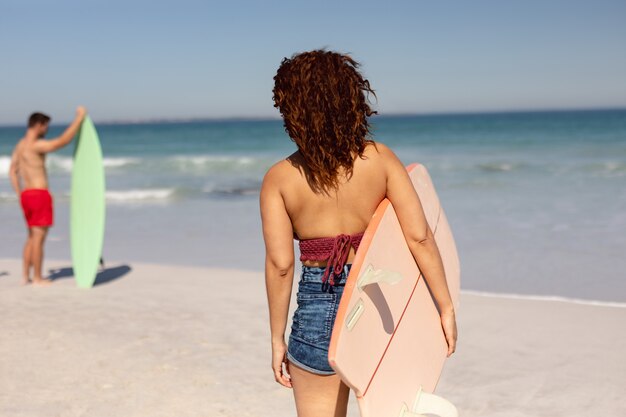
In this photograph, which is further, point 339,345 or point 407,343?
point 407,343

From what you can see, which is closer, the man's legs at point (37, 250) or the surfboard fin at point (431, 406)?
the surfboard fin at point (431, 406)

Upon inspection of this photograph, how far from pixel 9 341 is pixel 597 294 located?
3939 mm

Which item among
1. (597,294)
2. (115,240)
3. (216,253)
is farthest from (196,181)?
(597,294)

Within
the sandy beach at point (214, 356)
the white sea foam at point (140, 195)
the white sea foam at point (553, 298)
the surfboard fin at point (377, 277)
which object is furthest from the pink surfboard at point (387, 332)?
the white sea foam at point (140, 195)

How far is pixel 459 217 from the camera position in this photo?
9.46 meters

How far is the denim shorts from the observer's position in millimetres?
1845

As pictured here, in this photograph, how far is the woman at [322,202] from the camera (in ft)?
5.67

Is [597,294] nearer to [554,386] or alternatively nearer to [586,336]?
[586,336]

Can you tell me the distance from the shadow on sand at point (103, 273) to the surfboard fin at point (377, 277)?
4.60 meters

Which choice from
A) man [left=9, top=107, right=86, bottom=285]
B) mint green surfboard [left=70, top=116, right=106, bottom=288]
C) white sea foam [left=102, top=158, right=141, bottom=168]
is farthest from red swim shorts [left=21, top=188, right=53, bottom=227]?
white sea foam [left=102, top=158, right=141, bottom=168]

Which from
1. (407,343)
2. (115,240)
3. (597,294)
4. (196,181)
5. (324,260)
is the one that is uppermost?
(324,260)

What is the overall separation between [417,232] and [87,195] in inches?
185

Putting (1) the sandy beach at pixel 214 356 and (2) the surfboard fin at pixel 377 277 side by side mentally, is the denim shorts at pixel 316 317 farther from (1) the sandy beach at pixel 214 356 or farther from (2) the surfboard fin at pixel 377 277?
(1) the sandy beach at pixel 214 356

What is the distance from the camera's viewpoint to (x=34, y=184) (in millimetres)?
5836
